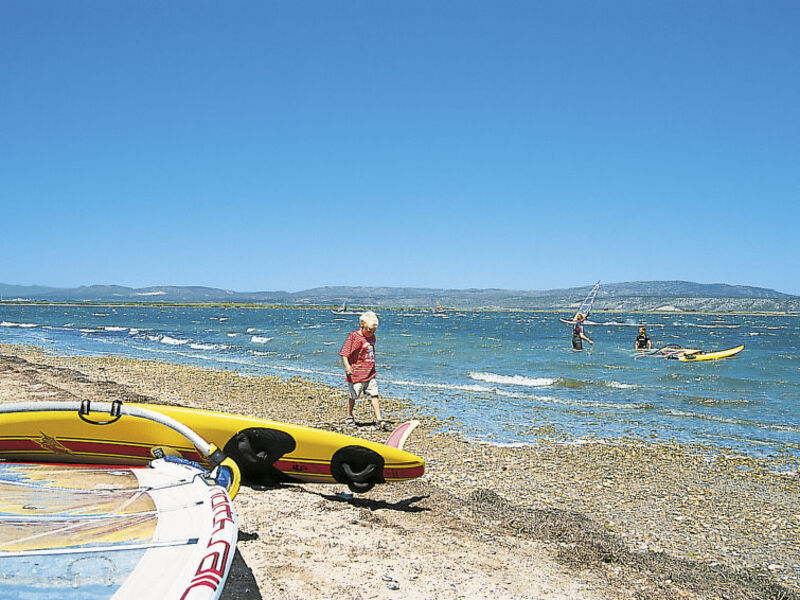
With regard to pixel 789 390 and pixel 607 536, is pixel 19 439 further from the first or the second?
pixel 789 390

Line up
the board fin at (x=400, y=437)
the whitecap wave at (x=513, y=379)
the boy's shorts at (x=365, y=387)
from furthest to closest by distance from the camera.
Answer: the whitecap wave at (x=513, y=379)
the boy's shorts at (x=365, y=387)
the board fin at (x=400, y=437)

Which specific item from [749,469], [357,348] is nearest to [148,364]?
[357,348]

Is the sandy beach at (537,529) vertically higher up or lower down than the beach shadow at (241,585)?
lower down

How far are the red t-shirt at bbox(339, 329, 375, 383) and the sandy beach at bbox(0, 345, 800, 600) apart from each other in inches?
41.2

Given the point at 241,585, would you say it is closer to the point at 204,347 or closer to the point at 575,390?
the point at 575,390

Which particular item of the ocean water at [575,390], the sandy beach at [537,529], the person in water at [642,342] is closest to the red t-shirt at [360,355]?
the sandy beach at [537,529]

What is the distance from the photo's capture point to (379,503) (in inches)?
236

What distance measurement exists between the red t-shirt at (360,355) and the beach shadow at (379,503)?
9.74ft

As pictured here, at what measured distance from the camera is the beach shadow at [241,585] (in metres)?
3.91

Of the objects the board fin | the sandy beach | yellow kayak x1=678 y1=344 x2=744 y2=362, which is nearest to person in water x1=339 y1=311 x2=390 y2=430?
the sandy beach

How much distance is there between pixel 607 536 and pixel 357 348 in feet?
14.7

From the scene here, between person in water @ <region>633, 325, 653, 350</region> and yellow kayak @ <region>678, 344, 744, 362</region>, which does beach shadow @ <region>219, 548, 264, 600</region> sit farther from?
person in water @ <region>633, 325, 653, 350</region>

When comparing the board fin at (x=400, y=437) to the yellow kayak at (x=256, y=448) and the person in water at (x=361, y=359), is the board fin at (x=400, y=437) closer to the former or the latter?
the yellow kayak at (x=256, y=448)

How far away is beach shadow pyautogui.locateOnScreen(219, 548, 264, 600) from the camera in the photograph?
3.91 metres
